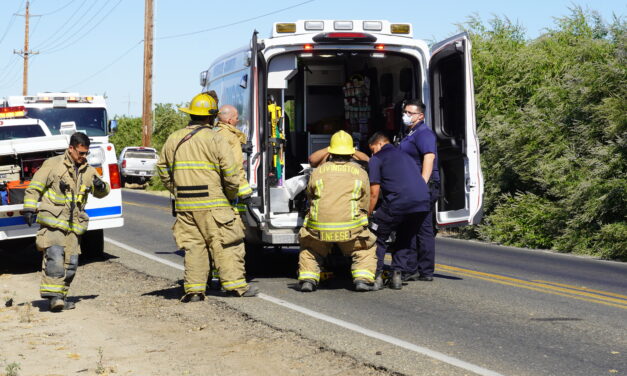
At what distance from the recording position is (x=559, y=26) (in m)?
22.2

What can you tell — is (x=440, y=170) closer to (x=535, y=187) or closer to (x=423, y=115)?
(x=423, y=115)

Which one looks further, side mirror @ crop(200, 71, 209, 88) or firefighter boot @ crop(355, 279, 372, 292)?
side mirror @ crop(200, 71, 209, 88)

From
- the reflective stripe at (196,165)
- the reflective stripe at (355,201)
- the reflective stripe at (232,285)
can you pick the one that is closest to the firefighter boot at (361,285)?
the reflective stripe at (355,201)

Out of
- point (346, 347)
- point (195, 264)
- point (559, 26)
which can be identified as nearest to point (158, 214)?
point (559, 26)

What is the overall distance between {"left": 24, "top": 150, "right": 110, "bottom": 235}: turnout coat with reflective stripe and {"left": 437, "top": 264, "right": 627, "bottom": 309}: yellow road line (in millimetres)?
4975

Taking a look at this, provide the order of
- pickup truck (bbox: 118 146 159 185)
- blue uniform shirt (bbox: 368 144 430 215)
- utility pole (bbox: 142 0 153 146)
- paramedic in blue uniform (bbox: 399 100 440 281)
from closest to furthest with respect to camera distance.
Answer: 1. blue uniform shirt (bbox: 368 144 430 215)
2. paramedic in blue uniform (bbox: 399 100 440 281)
3. utility pole (bbox: 142 0 153 146)
4. pickup truck (bbox: 118 146 159 185)

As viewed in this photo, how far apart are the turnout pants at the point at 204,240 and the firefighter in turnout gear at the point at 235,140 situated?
0.26 meters

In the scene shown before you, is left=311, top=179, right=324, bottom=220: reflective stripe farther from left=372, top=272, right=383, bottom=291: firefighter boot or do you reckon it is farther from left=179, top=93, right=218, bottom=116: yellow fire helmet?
left=179, top=93, right=218, bottom=116: yellow fire helmet

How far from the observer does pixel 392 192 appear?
9.92 m

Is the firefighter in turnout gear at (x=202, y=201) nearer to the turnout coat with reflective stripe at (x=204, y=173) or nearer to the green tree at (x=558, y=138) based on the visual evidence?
the turnout coat with reflective stripe at (x=204, y=173)

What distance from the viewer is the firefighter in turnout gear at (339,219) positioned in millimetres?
9477

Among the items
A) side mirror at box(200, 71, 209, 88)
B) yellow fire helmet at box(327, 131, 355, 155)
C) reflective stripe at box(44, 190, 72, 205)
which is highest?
side mirror at box(200, 71, 209, 88)

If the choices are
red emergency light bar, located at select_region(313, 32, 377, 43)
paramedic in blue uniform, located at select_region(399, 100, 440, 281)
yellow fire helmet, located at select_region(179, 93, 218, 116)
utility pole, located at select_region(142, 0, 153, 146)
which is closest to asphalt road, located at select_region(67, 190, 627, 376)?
paramedic in blue uniform, located at select_region(399, 100, 440, 281)

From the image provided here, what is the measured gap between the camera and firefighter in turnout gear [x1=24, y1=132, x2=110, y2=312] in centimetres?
888
